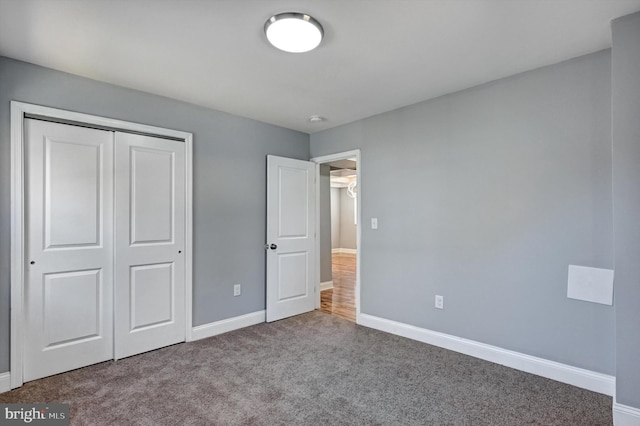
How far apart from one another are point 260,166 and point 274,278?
4.55 feet

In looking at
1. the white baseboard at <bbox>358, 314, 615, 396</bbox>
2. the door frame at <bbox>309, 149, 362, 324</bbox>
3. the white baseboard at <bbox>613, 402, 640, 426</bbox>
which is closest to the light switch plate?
the white baseboard at <bbox>358, 314, 615, 396</bbox>

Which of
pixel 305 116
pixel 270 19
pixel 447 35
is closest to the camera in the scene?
pixel 270 19

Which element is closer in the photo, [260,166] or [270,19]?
[270,19]

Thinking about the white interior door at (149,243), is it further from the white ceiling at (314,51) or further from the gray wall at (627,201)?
the gray wall at (627,201)

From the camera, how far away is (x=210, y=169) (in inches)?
138

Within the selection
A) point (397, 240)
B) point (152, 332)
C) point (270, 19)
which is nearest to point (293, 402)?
point (152, 332)

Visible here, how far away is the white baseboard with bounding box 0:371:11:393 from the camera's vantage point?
2.31 metres

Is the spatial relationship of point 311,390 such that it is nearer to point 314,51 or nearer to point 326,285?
point 314,51

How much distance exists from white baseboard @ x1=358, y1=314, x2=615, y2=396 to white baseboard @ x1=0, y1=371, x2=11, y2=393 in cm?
318

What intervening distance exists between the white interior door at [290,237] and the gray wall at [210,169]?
0.12 metres

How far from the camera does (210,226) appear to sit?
350 centimetres

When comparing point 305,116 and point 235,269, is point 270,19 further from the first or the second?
point 235,269

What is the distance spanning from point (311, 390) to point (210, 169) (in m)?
2.39

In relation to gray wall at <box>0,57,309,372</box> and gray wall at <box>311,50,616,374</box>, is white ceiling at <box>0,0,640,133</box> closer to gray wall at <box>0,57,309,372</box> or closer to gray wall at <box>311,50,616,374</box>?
gray wall at <box>0,57,309,372</box>
